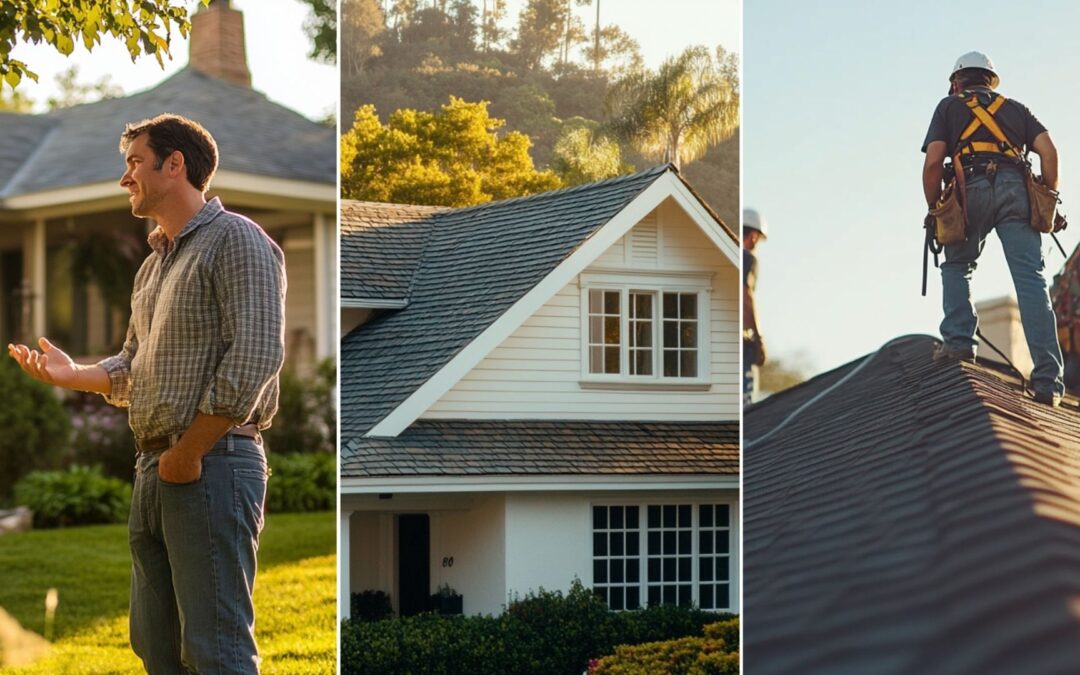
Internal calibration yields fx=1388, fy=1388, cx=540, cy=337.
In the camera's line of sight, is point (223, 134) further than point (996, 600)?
Yes

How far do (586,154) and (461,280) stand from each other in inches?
36.8

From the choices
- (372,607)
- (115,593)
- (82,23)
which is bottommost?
(115,593)

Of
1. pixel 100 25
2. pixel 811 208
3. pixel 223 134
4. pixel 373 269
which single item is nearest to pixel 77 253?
pixel 223 134

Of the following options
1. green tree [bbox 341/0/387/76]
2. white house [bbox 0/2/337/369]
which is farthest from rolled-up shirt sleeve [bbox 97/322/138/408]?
white house [bbox 0/2/337/369]

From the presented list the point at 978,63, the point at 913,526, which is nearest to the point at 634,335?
the point at 913,526

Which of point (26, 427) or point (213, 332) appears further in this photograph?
point (26, 427)

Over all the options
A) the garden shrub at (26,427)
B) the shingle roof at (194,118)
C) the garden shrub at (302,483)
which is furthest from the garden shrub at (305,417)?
the shingle roof at (194,118)

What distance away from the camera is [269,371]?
13.2ft

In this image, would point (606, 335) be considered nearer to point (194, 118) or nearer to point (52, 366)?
point (52, 366)

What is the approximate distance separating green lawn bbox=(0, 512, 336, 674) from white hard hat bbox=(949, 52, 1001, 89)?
4444mm

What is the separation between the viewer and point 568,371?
692 centimetres

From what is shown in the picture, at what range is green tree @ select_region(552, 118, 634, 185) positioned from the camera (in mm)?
6816

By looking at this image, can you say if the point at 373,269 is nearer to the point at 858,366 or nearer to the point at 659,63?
the point at 659,63

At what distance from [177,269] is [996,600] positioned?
3.03 m
